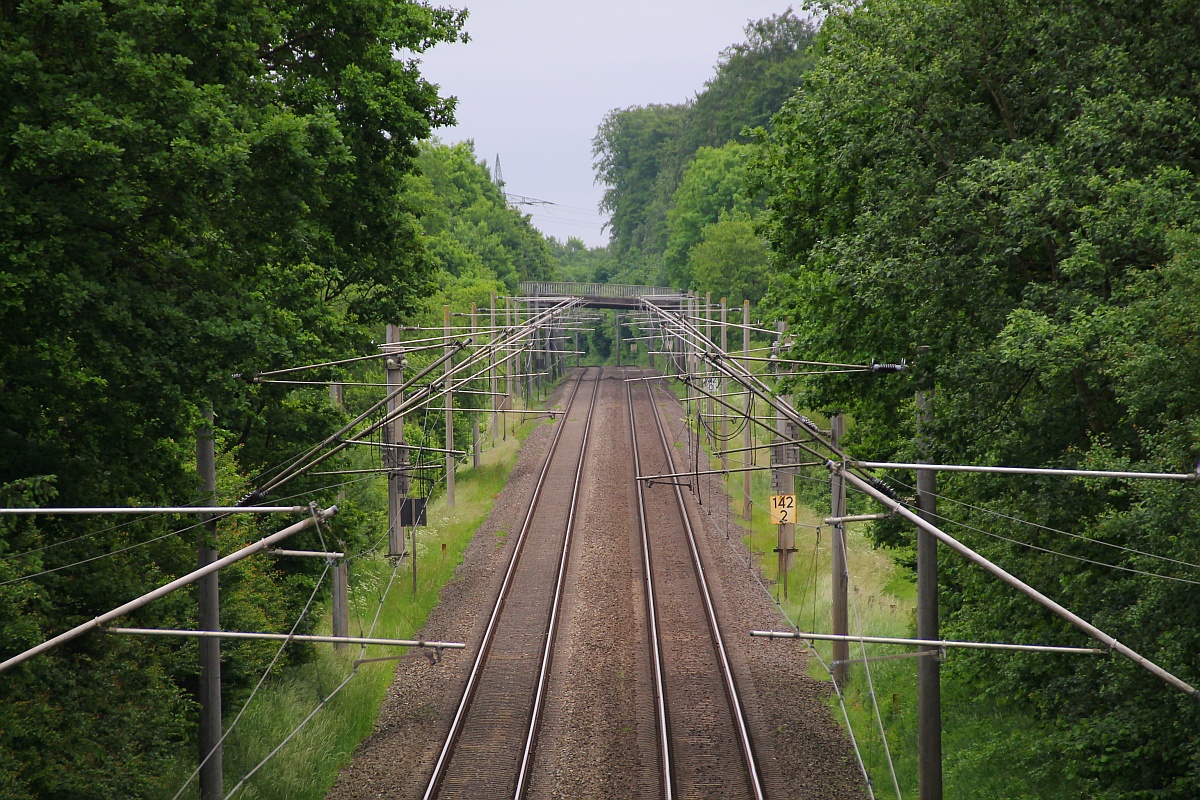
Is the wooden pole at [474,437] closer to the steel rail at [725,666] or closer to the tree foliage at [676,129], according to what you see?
the steel rail at [725,666]

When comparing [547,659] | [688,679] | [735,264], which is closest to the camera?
[688,679]

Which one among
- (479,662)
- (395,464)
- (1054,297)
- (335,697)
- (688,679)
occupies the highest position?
(1054,297)

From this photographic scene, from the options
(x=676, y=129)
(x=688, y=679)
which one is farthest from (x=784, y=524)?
(x=676, y=129)

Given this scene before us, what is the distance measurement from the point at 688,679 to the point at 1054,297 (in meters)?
8.86

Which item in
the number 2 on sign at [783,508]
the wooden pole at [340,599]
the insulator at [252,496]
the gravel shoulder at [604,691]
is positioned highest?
the insulator at [252,496]

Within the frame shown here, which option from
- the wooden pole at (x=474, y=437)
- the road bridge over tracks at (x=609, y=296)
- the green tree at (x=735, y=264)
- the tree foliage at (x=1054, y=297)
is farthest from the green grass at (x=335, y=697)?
the green tree at (x=735, y=264)

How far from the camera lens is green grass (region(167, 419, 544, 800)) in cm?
1353

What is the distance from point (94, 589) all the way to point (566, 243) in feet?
529

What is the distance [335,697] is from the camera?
16109mm

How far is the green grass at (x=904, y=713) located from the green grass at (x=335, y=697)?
712 cm

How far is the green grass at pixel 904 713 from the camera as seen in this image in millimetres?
12711

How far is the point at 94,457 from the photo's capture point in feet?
36.9

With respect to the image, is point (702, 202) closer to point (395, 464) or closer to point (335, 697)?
point (395, 464)

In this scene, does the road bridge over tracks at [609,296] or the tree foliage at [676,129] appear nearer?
the road bridge over tracks at [609,296]
